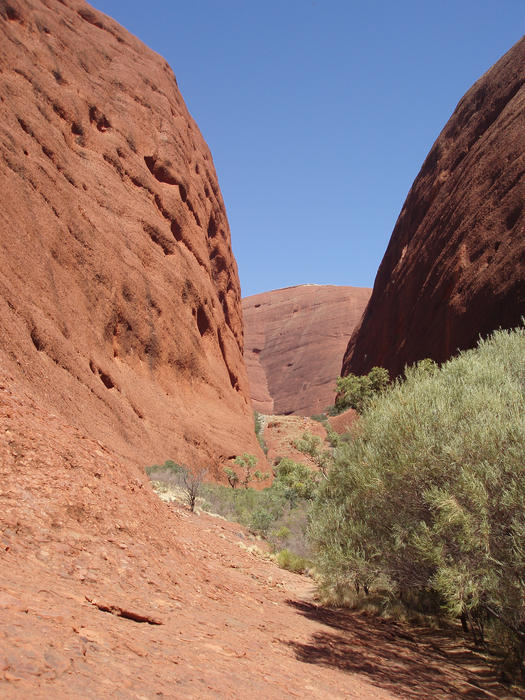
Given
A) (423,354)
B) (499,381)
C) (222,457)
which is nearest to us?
(499,381)

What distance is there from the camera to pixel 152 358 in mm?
19062

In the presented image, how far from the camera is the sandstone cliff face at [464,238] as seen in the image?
23.2 metres

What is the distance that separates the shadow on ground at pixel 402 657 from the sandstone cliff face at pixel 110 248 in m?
6.82

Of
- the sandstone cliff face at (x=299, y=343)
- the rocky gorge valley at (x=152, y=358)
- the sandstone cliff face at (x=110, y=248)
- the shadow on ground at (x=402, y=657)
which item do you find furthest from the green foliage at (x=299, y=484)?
the sandstone cliff face at (x=299, y=343)

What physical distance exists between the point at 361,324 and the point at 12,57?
108 ft

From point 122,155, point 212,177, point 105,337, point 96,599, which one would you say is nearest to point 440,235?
point 212,177

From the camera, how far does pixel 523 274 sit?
70.0ft

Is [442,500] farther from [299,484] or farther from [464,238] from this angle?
[464,238]

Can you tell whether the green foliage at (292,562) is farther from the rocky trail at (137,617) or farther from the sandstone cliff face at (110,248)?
the sandstone cliff face at (110,248)

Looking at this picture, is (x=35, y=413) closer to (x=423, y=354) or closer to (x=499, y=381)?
(x=499, y=381)

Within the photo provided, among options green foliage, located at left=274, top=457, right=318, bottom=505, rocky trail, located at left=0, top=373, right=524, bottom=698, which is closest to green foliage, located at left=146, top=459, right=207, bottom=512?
green foliage, located at left=274, top=457, right=318, bottom=505

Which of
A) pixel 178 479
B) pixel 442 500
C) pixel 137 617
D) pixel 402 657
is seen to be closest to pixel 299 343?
pixel 178 479

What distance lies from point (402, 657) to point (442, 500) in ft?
7.29

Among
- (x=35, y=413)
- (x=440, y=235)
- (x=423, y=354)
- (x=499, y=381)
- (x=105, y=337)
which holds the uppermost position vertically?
(x=440, y=235)
